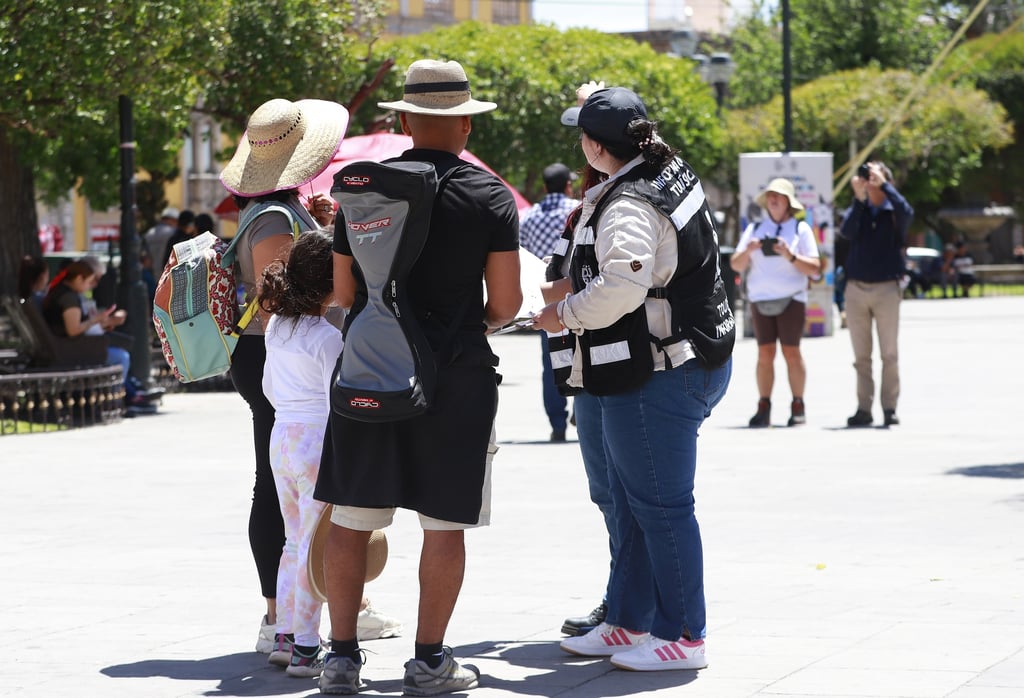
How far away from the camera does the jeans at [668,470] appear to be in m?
5.22

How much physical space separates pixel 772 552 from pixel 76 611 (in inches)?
114

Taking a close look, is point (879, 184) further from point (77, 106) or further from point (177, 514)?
point (77, 106)

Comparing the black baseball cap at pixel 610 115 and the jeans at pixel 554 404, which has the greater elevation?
the black baseball cap at pixel 610 115

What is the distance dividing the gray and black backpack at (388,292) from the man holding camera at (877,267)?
25.5 feet

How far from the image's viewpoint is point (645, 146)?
17.1 feet

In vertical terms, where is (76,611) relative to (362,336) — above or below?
below

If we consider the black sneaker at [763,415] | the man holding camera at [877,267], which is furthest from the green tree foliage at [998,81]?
the black sneaker at [763,415]

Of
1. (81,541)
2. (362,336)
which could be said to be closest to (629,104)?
(362,336)

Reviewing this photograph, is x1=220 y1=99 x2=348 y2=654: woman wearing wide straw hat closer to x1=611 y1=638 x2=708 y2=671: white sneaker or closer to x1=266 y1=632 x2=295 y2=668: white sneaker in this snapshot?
x1=266 y1=632 x2=295 y2=668: white sneaker

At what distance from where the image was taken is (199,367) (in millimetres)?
5664

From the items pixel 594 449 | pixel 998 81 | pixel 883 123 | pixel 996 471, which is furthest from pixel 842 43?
pixel 594 449

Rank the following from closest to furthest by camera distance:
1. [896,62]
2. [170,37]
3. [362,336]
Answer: [362,336] < [170,37] < [896,62]

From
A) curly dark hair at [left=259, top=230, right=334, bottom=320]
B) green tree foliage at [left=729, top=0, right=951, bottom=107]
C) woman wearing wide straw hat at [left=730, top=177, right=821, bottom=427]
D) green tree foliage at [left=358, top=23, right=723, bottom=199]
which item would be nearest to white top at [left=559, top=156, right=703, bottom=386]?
curly dark hair at [left=259, top=230, right=334, bottom=320]

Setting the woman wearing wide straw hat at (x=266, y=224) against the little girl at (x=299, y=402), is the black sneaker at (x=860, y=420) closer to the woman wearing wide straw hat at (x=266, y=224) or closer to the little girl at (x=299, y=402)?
the woman wearing wide straw hat at (x=266, y=224)
